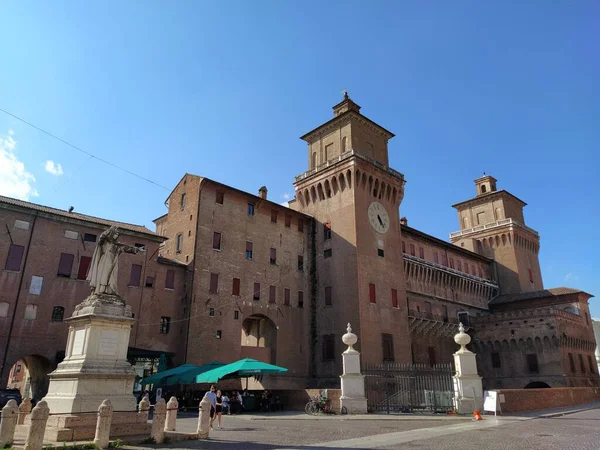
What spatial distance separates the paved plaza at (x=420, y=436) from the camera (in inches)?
428

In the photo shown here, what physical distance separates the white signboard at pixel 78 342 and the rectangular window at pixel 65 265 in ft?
53.8

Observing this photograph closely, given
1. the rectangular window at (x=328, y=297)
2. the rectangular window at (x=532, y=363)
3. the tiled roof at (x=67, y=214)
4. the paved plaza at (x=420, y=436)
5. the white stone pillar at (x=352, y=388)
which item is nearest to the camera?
the paved plaza at (x=420, y=436)

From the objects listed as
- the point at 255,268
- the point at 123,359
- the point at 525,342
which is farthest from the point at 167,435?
the point at 525,342

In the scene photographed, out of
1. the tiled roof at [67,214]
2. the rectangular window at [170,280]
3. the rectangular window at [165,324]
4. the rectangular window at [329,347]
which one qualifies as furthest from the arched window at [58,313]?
the rectangular window at [329,347]

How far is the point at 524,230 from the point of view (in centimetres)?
5638

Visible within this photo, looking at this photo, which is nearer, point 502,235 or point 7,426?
point 7,426

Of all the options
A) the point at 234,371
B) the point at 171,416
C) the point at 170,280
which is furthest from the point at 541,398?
the point at 170,280

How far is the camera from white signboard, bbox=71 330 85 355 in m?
12.0

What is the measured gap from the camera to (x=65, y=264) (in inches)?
1064

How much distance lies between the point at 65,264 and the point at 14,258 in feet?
8.53

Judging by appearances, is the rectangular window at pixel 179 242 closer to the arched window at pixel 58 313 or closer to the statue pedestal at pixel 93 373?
the arched window at pixel 58 313

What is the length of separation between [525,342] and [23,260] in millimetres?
41964

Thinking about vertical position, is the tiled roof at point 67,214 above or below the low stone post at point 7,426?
above

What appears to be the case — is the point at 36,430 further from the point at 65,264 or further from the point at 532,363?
the point at 532,363
